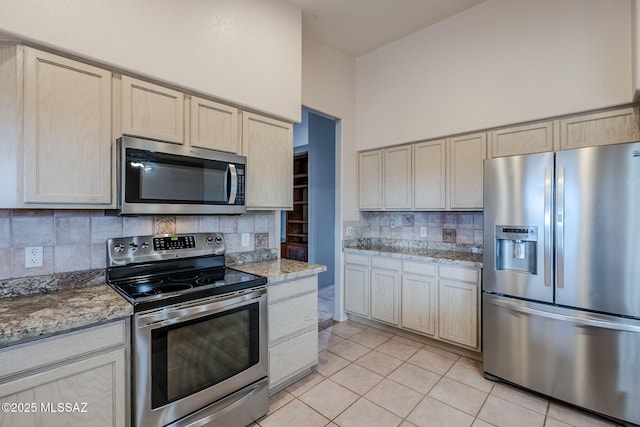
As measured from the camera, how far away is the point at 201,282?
1.83 metres

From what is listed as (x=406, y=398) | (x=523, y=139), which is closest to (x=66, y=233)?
(x=406, y=398)

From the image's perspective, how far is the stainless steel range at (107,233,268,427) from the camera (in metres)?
1.48

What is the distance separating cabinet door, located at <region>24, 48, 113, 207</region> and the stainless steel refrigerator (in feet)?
8.73

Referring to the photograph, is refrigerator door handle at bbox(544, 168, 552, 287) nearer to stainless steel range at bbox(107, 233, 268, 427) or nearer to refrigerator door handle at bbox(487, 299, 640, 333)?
refrigerator door handle at bbox(487, 299, 640, 333)

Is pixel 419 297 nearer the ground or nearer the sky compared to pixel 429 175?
nearer the ground

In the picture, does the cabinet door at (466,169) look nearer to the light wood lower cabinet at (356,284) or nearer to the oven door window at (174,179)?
the light wood lower cabinet at (356,284)

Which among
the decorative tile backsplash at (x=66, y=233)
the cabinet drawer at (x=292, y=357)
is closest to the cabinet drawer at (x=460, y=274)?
the cabinet drawer at (x=292, y=357)

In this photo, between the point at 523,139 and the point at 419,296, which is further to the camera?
the point at 419,296

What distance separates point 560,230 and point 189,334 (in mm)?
2464

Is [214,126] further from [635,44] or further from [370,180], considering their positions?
[635,44]

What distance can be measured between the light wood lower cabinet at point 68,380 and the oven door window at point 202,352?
0.51ft

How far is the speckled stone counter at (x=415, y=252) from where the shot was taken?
2760 mm

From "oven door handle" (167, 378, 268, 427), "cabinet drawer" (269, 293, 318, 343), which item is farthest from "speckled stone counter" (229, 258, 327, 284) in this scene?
"oven door handle" (167, 378, 268, 427)

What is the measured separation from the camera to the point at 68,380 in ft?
4.22
